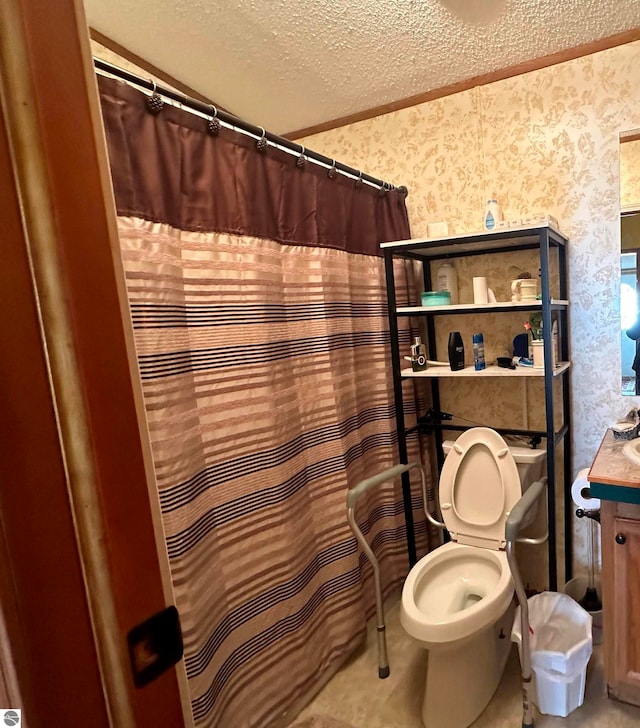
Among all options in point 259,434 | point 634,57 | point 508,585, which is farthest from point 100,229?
point 634,57

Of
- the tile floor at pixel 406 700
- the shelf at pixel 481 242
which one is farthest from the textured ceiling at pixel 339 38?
the tile floor at pixel 406 700

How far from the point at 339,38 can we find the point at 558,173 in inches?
41.1

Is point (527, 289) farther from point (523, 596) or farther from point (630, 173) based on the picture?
point (523, 596)

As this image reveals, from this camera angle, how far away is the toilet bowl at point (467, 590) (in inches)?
57.6

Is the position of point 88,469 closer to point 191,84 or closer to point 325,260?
point 325,260

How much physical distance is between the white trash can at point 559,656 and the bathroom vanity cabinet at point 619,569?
90mm

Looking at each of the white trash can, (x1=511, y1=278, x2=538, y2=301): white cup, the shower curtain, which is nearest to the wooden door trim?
the shower curtain

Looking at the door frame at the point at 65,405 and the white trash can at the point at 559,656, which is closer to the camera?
the door frame at the point at 65,405

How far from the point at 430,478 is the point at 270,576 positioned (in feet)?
3.77

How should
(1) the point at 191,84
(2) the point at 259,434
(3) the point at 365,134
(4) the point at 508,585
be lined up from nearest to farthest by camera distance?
(2) the point at 259,434 < (4) the point at 508,585 < (1) the point at 191,84 < (3) the point at 365,134

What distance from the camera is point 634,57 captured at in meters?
1.74

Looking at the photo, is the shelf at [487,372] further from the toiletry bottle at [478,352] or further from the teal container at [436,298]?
the teal container at [436,298]

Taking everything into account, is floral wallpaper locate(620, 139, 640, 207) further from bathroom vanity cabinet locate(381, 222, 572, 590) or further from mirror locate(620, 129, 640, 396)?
bathroom vanity cabinet locate(381, 222, 572, 590)

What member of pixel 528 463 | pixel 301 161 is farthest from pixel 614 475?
pixel 301 161
